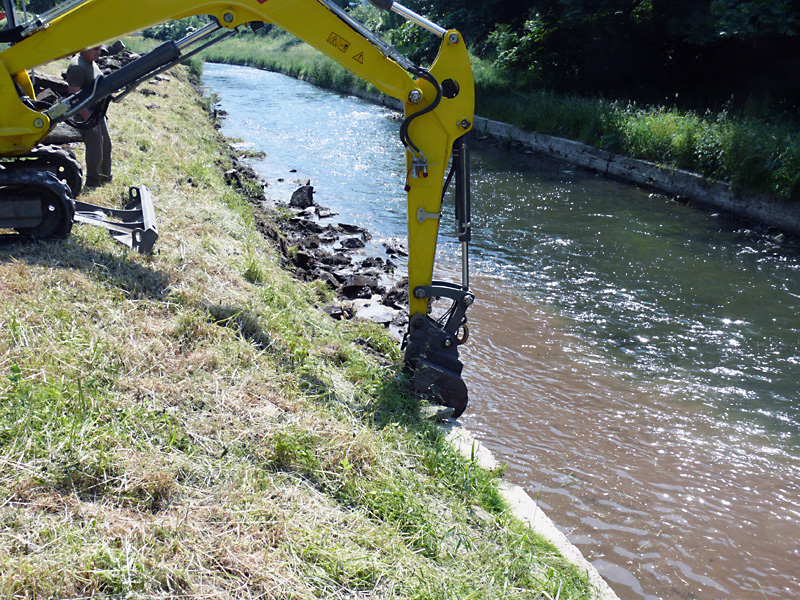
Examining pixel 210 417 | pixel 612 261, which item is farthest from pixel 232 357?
pixel 612 261

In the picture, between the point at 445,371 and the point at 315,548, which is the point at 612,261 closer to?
the point at 445,371

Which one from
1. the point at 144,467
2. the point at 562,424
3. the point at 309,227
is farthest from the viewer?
the point at 309,227

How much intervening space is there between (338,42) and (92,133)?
4527 millimetres

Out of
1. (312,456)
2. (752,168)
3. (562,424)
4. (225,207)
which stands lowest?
(562,424)

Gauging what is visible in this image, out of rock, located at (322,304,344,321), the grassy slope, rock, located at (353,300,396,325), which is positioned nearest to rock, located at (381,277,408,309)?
rock, located at (353,300,396,325)

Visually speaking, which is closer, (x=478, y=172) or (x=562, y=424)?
(x=562, y=424)

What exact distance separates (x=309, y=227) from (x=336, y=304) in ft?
13.9

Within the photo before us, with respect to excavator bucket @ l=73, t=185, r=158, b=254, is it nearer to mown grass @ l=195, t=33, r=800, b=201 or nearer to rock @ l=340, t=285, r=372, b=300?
rock @ l=340, t=285, r=372, b=300

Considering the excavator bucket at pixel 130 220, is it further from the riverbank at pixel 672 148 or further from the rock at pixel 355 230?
the riverbank at pixel 672 148

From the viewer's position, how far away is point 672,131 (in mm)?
15734

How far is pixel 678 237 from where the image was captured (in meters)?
12.3

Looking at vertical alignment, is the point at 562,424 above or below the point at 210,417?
below

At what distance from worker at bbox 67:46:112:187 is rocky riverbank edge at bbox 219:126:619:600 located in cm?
249

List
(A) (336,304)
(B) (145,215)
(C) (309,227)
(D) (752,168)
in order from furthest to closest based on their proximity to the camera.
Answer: (D) (752,168) < (C) (309,227) < (A) (336,304) < (B) (145,215)
